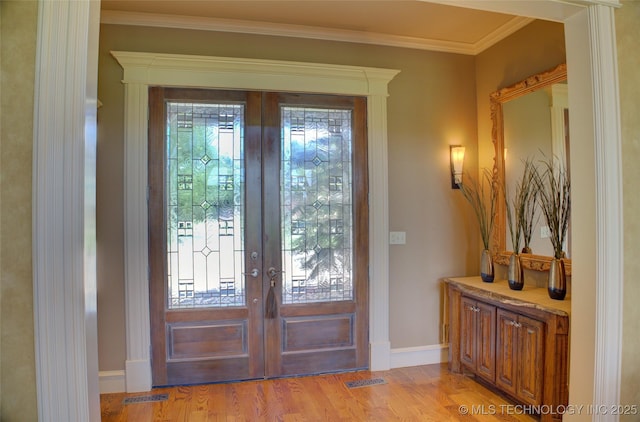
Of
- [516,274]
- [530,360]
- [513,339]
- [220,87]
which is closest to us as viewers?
[530,360]

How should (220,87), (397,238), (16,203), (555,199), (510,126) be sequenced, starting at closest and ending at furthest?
(16,203), (555,199), (220,87), (510,126), (397,238)

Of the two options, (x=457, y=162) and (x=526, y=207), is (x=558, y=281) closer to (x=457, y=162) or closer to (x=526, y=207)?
(x=526, y=207)

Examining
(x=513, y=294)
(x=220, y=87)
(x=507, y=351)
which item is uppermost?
(x=220, y=87)

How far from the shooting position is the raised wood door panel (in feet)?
9.65

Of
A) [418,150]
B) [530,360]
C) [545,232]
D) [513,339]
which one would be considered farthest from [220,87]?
[530,360]

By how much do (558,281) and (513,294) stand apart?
1.00 ft

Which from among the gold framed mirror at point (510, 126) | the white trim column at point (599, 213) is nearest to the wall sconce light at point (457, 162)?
the gold framed mirror at point (510, 126)

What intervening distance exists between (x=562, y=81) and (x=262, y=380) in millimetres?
3224

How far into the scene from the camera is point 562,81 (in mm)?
2658

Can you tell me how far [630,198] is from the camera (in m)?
1.86

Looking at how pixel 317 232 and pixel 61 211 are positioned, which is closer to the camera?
pixel 61 211

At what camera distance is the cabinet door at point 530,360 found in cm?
233

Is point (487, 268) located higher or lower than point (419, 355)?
higher

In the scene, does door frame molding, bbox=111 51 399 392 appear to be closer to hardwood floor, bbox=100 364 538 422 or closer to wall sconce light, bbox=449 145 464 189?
hardwood floor, bbox=100 364 538 422
